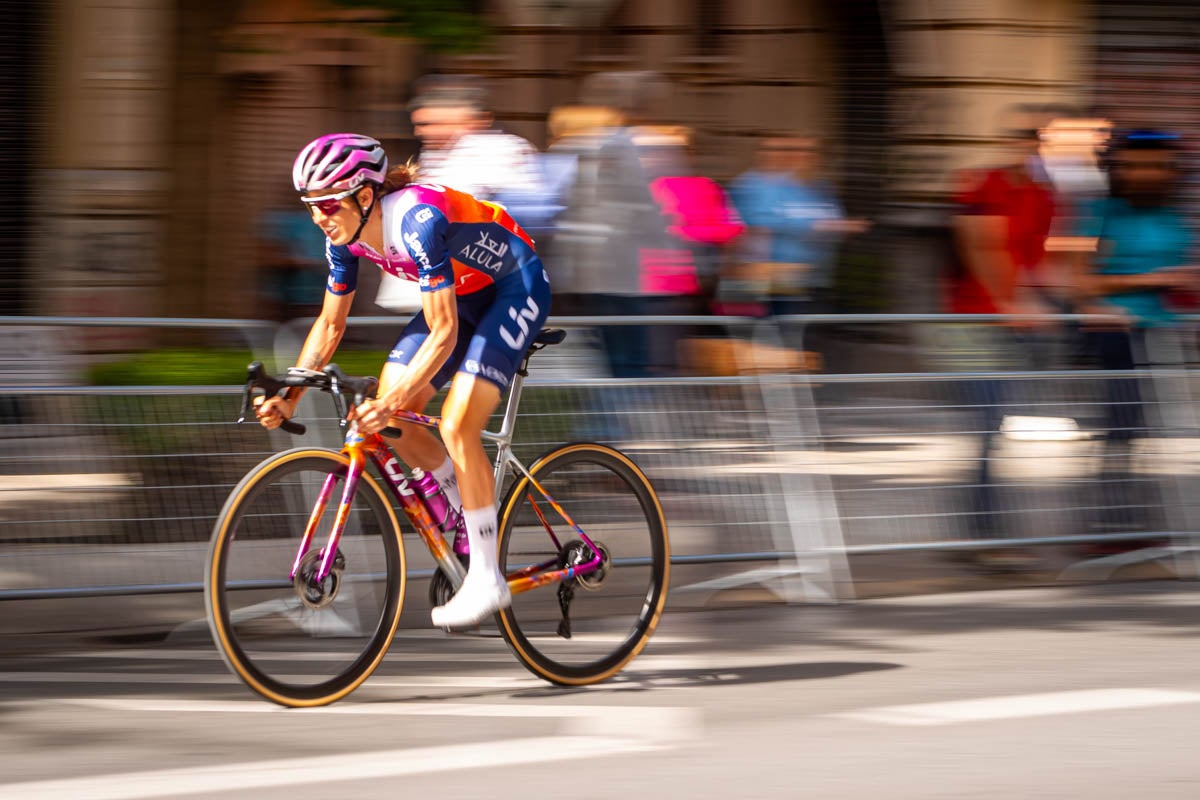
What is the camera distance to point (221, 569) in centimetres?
523

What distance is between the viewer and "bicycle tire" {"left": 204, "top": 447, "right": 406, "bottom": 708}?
527 centimetres

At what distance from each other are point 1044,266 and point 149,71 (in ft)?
15.3

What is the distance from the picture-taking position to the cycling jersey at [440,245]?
210 inches

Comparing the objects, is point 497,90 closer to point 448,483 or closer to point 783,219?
point 783,219

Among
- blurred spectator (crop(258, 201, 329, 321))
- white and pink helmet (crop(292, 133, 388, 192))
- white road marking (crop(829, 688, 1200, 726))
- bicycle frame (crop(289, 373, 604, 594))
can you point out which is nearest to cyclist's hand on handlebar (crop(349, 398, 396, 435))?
bicycle frame (crop(289, 373, 604, 594))

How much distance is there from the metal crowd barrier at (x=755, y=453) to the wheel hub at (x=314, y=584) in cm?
106

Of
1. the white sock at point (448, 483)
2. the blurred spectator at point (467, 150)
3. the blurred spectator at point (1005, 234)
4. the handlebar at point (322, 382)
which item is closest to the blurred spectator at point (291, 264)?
the blurred spectator at point (467, 150)

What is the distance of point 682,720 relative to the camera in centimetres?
533

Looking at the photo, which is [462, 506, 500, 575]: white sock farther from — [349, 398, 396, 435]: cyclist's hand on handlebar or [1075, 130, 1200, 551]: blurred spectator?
[1075, 130, 1200, 551]: blurred spectator

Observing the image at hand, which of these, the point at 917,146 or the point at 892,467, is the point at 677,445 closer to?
the point at 892,467

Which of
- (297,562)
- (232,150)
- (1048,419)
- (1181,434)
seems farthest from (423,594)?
(232,150)

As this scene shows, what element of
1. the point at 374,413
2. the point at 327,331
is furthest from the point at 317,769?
the point at 327,331

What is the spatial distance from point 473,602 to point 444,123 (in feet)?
10.7

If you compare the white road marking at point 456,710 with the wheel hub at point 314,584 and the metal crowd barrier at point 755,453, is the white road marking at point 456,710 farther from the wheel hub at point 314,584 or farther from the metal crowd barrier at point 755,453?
the metal crowd barrier at point 755,453
